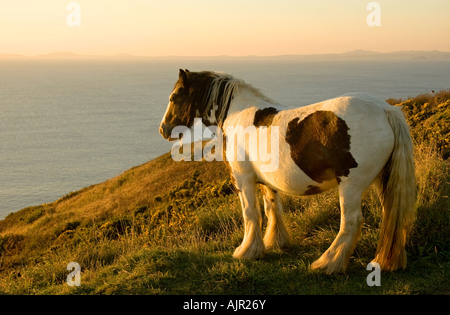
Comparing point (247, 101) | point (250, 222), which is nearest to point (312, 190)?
point (250, 222)

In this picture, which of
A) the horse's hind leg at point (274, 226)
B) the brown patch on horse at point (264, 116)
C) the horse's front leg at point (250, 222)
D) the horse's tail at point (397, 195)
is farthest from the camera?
the horse's hind leg at point (274, 226)

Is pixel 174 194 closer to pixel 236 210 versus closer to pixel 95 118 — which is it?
pixel 236 210

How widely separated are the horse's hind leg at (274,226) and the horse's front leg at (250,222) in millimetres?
378

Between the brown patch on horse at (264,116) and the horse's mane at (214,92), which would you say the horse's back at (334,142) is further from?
the horse's mane at (214,92)

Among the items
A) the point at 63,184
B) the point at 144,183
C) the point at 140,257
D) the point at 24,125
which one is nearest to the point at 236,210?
the point at 140,257

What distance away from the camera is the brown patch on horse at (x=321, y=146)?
16.2 ft

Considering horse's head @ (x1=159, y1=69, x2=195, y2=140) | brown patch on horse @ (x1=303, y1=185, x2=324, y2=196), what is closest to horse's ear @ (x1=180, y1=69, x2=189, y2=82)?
horse's head @ (x1=159, y1=69, x2=195, y2=140)

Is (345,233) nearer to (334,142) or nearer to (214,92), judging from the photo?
(334,142)

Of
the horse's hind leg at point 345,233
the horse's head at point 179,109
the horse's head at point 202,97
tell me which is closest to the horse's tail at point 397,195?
Result: the horse's hind leg at point 345,233

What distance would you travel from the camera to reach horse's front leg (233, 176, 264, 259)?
594 centimetres

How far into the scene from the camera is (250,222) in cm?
604

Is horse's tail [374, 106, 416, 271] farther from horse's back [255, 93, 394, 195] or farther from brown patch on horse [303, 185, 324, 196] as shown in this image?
brown patch on horse [303, 185, 324, 196]

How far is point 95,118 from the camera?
94062 millimetres

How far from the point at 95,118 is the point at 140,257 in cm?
9252
